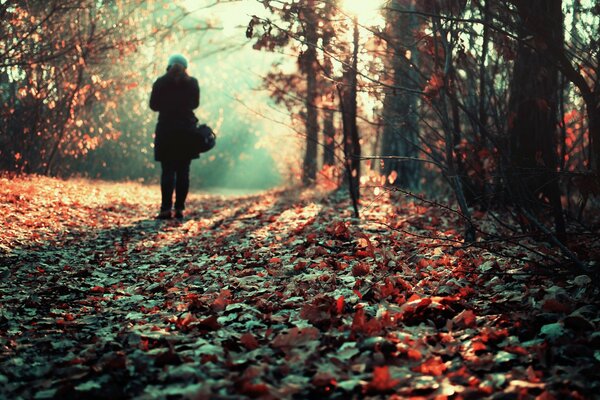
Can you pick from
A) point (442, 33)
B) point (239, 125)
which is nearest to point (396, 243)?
point (442, 33)

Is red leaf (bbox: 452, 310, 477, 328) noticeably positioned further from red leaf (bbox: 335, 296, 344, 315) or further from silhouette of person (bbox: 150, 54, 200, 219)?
silhouette of person (bbox: 150, 54, 200, 219)

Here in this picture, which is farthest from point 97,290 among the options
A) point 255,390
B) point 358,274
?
point 255,390

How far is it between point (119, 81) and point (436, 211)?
9090 mm

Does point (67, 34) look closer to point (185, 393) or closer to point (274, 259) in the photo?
point (274, 259)

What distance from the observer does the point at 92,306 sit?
12.7ft

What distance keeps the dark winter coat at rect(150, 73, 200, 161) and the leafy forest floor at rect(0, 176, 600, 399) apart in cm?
228

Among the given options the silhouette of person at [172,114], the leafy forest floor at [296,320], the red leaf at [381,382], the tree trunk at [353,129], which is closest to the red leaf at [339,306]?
the leafy forest floor at [296,320]

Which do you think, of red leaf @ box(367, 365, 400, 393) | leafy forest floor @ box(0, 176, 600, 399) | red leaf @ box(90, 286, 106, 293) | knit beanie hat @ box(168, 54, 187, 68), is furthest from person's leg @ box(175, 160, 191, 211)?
red leaf @ box(367, 365, 400, 393)

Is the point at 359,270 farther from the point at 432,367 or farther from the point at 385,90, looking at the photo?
the point at 385,90

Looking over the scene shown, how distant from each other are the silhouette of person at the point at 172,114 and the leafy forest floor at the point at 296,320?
226cm

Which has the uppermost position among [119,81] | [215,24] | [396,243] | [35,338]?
[215,24]

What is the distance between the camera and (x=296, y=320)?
3301 mm

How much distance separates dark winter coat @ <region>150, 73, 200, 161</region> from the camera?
25.6ft

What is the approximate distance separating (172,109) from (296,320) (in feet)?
17.5
